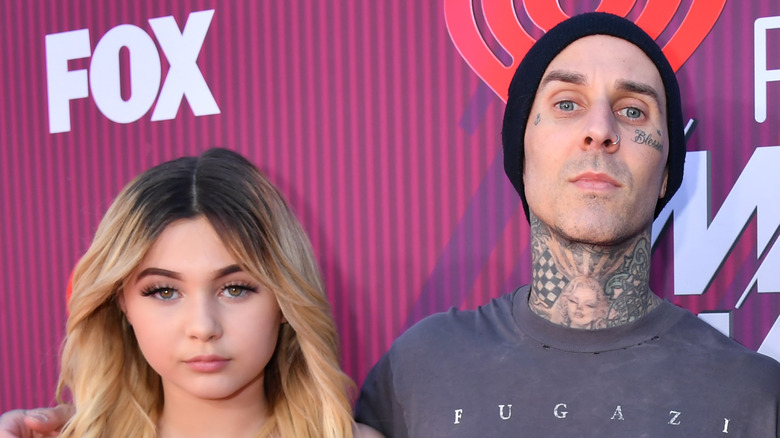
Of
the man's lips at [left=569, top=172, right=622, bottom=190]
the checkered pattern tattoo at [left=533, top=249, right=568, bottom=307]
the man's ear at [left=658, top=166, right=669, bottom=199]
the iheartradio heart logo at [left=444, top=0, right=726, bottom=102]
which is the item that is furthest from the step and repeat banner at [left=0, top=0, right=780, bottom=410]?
the man's lips at [left=569, top=172, right=622, bottom=190]

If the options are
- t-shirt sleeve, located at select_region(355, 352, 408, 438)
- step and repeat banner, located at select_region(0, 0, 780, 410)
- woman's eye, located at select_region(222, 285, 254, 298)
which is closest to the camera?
woman's eye, located at select_region(222, 285, 254, 298)

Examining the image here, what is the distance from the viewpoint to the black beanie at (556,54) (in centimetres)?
146

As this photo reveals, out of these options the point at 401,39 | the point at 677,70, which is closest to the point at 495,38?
the point at 401,39

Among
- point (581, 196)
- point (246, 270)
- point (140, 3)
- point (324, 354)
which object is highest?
point (140, 3)

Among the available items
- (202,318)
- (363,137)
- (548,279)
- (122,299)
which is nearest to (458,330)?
(548,279)

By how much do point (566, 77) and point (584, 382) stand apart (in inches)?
21.4

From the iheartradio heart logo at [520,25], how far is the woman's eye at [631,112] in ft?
1.69

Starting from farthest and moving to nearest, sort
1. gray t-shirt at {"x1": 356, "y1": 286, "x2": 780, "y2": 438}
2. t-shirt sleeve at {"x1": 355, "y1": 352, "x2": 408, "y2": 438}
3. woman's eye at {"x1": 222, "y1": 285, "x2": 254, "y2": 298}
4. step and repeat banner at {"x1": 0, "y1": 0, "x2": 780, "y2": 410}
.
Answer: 1. step and repeat banner at {"x1": 0, "y1": 0, "x2": 780, "y2": 410}
2. t-shirt sleeve at {"x1": 355, "y1": 352, "x2": 408, "y2": 438}
3. woman's eye at {"x1": 222, "y1": 285, "x2": 254, "y2": 298}
4. gray t-shirt at {"x1": 356, "y1": 286, "x2": 780, "y2": 438}

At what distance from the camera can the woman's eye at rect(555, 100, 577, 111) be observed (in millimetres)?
1450

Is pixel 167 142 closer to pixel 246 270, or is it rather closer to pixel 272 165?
pixel 272 165

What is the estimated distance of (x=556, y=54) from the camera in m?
1.49

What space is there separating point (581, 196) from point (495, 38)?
753mm

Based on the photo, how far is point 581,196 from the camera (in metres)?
1.36

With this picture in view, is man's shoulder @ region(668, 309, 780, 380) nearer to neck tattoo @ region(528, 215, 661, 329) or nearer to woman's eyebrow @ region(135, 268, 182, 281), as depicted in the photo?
neck tattoo @ region(528, 215, 661, 329)
